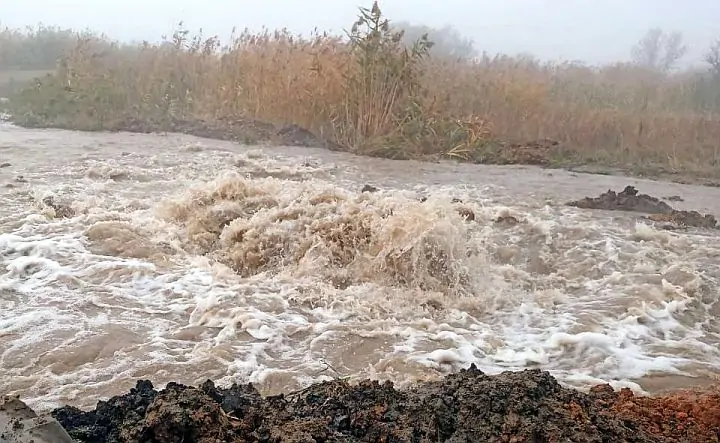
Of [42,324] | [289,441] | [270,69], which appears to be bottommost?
[42,324]

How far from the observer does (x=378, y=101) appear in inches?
456

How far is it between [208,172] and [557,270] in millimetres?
5248

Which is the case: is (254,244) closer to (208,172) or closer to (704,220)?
(208,172)

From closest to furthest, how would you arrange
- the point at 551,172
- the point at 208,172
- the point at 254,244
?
1. the point at 254,244
2. the point at 208,172
3. the point at 551,172

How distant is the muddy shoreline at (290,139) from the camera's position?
11.0 m

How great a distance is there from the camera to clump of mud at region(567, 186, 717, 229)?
25.8ft

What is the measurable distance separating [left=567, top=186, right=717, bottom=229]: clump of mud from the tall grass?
9.04ft

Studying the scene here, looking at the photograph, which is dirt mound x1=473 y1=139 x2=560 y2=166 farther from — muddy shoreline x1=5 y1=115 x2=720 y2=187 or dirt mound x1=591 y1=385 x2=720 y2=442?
dirt mound x1=591 y1=385 x2=720 y2=442

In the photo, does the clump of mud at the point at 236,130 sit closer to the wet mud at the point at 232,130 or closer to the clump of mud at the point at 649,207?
the wet mud at the point at 232,130

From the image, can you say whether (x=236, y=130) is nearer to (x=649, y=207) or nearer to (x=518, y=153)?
(x=518, y=153)

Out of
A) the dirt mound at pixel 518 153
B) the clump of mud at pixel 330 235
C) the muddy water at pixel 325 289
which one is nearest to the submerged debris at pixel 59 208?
the muddy water at pixel 325 289

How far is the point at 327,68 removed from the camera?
39.9 feet

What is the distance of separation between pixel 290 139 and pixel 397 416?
9.58 metres

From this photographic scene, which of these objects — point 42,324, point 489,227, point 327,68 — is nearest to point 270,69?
point 327,68
